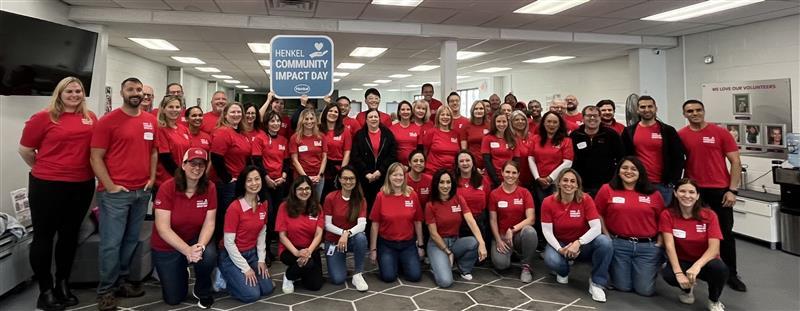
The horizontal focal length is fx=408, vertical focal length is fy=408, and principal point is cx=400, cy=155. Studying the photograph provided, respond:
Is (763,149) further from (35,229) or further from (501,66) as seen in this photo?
(35,229)

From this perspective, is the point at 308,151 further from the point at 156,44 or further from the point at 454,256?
the point at 156,44

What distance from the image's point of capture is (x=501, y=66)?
36.2ft

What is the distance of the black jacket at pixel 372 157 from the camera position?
3883 mm

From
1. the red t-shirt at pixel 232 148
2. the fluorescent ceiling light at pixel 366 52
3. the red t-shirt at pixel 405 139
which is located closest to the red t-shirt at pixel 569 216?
the red t-shirt at pixel 405 139

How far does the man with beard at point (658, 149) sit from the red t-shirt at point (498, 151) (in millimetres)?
1044

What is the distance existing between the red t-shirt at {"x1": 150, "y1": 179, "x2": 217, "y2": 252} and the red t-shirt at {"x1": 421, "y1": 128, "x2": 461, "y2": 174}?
1984 mm

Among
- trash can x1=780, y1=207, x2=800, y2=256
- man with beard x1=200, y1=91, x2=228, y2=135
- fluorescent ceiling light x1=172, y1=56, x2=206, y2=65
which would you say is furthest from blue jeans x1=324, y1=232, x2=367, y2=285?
fluorescent ceiling light x1=172, y1=56, x2=206, y2=65

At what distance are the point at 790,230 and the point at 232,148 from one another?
5.44 meters

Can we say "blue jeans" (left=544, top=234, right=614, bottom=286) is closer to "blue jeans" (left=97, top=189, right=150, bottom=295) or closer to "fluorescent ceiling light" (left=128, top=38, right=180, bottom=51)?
"blue jeans" (left=97, top=189, right=150, bottom=295)

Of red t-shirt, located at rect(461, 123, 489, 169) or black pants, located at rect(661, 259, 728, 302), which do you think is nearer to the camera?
black pants, located at rect(661, 259, 728, 302)

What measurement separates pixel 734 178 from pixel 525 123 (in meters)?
1.70

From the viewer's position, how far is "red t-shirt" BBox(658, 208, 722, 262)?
9.28ft

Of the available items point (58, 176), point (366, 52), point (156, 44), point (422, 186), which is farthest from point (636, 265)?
point (156, 44)

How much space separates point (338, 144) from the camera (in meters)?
3.95
